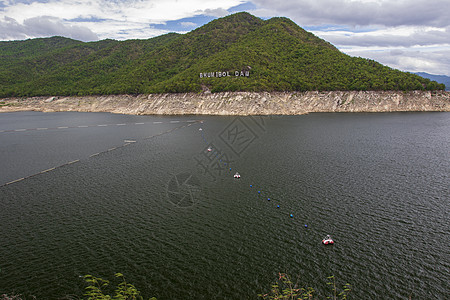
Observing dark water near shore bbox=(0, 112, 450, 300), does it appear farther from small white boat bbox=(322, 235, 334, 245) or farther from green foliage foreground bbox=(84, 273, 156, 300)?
green foliage foreground bbox=(84, 273, 156, 300)

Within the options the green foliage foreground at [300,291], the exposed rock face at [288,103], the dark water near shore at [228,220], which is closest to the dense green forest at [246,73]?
the exposed rock face at [288,103]

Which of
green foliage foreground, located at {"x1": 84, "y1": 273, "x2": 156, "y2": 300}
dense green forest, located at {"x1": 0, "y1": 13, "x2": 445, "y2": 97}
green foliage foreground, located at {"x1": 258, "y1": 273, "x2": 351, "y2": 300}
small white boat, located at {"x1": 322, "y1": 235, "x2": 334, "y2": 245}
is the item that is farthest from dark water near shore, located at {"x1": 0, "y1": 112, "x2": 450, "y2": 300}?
dense green forest, located at {"x1": 0, "y1": 13, "x2": 445, "y2": 97}

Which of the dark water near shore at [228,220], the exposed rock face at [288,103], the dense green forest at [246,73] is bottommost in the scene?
the dark water near shore at [228,220]

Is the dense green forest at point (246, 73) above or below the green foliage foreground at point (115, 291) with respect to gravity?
above

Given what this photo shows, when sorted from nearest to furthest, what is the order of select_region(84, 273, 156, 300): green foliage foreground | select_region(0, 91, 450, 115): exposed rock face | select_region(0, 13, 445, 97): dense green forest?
select_region(84, 273, 156, 300): green foliage foreground < select_region(0, 91, 450, 115): exposed rock face < select_region(0, 13, 445, 97): dense green forest

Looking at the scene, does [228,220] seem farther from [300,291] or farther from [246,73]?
[246,73]

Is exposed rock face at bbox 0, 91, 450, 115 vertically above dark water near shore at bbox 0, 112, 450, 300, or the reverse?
exposed rock face at bbox 0, 91, 450, 115

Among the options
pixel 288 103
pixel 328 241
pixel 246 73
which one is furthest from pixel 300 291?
pixel 246 73

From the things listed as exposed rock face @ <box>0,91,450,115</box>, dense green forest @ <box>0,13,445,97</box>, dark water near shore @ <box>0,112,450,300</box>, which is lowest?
dark water near shore @ <box>0,112,450,300</box>

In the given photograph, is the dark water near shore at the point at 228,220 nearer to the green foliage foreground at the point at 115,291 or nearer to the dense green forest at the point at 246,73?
the green foliage foreground at the point at 115,291

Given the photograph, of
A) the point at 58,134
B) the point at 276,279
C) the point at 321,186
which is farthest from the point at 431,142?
the point at 58,134
